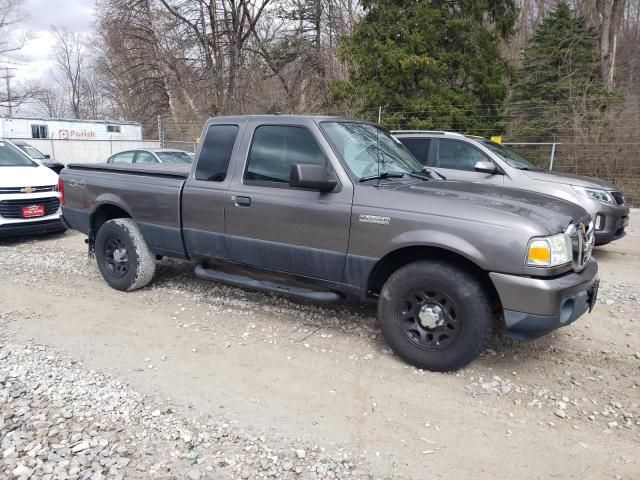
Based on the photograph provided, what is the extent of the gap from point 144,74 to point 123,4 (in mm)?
5420

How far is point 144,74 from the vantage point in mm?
28609

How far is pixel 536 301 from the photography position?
3215 millimetres

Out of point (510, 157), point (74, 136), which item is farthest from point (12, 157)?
point (74, 136)

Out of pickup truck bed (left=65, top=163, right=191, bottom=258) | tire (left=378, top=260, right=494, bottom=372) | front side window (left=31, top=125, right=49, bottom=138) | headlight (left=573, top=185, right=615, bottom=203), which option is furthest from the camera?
front side window (left=31, top=125, right=49, bottom=138)

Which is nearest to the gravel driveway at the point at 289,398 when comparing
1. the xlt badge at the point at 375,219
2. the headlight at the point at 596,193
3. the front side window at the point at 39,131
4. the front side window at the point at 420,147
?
the xlt badge at the point at 375,219

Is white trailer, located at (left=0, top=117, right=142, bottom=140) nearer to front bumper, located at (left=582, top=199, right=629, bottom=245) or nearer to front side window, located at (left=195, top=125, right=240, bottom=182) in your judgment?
front side window, located at (left=195, top=125, right=240, bottom=182)

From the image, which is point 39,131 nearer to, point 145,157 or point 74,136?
point 74,136

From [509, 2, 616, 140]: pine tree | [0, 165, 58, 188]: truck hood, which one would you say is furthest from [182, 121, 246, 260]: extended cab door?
[509, 2, 616, 140]: pine tree

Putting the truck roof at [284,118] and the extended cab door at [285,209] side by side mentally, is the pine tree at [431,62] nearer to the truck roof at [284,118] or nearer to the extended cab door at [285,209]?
the truck roof at [284,118]

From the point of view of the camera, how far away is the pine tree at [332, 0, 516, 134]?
Result: 15.6 metres

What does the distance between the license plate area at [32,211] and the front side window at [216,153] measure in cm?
481

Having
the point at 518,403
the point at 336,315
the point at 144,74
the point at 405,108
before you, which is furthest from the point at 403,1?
the point at 144,74

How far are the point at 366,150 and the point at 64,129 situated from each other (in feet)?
85.5

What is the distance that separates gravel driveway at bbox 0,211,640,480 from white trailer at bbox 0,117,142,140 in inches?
884
